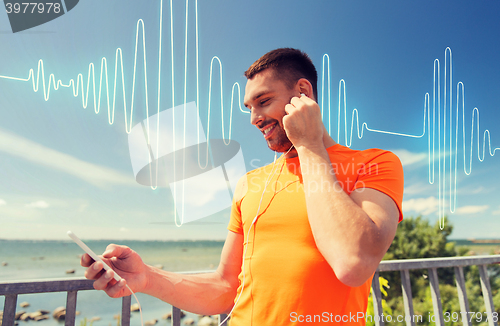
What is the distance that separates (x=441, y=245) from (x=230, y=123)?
20.4m

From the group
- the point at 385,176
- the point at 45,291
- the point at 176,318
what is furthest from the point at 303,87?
the point at 45,291

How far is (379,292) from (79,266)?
34450 millimetres

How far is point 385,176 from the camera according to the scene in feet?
3.40

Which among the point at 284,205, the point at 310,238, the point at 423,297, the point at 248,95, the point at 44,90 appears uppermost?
the point at 44,90

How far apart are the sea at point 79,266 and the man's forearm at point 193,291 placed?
18298 mm

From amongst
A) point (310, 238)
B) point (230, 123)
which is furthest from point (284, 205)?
point (230, 123)

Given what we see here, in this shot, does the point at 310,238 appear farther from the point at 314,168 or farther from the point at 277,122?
the point at 277,122

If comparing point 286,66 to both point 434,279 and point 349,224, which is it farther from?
point 434,279

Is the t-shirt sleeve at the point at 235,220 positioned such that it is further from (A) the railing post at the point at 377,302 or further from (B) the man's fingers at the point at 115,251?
(A) the railing post at the point at 377,302

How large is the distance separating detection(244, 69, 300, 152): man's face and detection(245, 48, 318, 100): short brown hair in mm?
38

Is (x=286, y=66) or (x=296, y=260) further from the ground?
(x=286, y=66)

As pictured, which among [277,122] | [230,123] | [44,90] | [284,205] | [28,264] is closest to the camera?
[284,205]

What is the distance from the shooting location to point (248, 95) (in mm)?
1396

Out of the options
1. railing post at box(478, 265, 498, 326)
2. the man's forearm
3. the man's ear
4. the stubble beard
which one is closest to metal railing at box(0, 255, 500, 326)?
railing post at box(478, 265, 498, 326)
